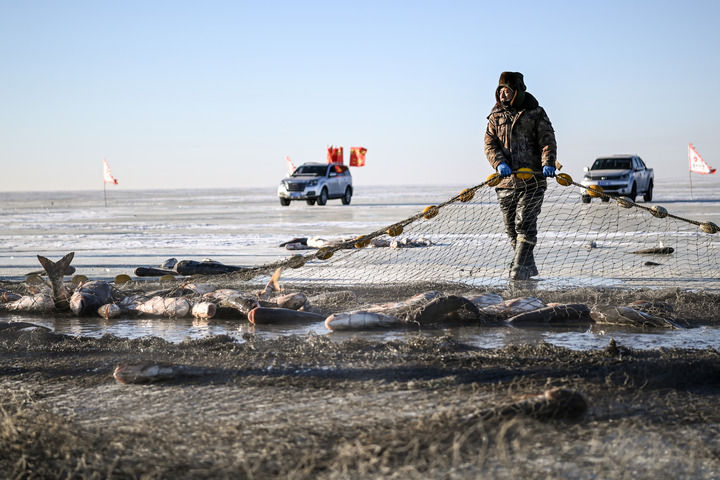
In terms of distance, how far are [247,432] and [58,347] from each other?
246 centimetres

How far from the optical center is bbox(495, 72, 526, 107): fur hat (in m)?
8.05

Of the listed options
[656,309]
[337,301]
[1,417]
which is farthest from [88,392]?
[656,309]

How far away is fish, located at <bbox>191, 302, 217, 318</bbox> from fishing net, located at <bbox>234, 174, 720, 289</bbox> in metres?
0.76

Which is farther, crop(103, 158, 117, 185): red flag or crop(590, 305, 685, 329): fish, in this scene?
crop(103, 158, 117, 185): red flag

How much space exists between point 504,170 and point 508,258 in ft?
8.76

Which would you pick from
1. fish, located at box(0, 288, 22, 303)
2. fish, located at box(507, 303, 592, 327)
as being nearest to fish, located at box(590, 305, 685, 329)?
fish, located at box(507, 303, 592, 327)

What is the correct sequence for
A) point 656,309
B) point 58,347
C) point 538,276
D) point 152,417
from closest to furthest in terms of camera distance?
point 152,417, point 58,347, point 656,309, point 538,276

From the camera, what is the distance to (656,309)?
566 centimetres

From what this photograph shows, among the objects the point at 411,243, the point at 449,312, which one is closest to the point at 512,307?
the point at 449,312

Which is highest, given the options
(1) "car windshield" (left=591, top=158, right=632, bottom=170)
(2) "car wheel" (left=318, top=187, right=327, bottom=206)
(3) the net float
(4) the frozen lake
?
(1) "car windshield" (left=591, top=158, right=632, bottom=170)

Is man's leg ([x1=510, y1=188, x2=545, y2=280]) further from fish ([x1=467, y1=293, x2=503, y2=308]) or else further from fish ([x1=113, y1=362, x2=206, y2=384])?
fish ([x1=113, y1=362, x2=206, y2=384])

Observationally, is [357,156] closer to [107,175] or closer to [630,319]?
[107,175]

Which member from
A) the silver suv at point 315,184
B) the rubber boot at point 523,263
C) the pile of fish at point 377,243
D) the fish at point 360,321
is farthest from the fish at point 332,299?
the silver suv at point 315,184

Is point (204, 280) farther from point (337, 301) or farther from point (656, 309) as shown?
point (656, 309)
